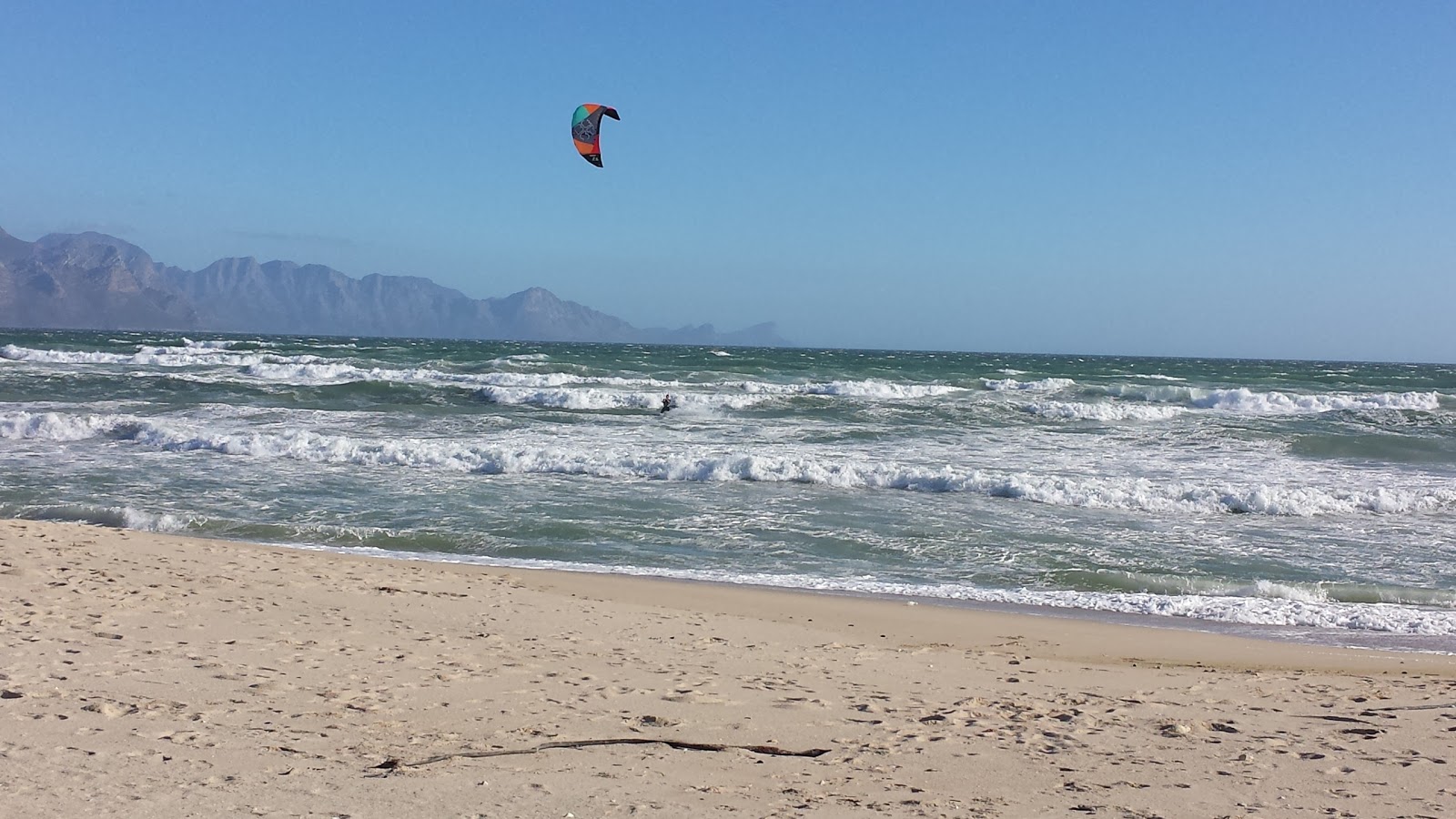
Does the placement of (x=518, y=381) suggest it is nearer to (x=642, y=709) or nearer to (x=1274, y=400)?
(x=1274, y=400)

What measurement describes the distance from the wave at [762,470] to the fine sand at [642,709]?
6137 millimetres

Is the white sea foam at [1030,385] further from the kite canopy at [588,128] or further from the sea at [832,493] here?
the kite canopy at [588,128]

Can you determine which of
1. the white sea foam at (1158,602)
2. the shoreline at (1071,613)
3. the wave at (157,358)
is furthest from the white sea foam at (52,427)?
the wave at (157,358)

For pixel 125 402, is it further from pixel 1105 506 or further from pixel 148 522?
pixel 1105 506

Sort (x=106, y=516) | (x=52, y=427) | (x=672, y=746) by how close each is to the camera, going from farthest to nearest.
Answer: (x=52, y=427)
(x=106, y=516)
(x=672, y=746)

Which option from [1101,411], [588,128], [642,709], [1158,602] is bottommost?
Result: [1158,602]

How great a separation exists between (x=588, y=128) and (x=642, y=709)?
1226cm

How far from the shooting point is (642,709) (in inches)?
185

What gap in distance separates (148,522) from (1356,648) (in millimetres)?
10911

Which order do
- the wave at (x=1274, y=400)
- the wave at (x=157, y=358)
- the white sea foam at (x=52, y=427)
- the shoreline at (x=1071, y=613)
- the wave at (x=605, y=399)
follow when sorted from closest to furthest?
1. the shoreline at (x=1071, y=613)
2. the white sea foam at (x=52, y=427)
3. the wave at (x=605, y=399)
4. the wave at (x=1274, y=400)
5. the wave at (x=157, y=358)

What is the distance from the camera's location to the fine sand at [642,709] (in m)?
3.60

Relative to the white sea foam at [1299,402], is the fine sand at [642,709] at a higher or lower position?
lower

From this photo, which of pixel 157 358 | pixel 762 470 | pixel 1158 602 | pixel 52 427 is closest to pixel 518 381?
pixel 52 427

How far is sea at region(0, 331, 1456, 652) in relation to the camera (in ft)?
28.9
